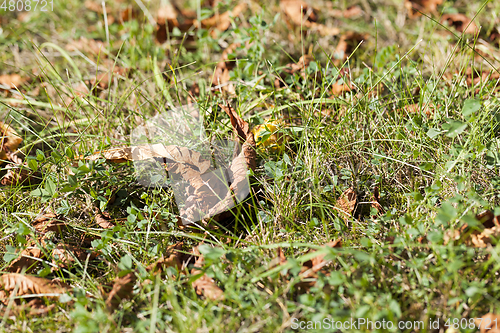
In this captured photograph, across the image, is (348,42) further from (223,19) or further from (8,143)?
(8,143)

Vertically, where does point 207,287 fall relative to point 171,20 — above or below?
below

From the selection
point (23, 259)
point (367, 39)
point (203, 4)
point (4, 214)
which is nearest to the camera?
point (23, 259)

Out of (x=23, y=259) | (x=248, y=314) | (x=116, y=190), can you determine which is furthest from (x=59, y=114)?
(x=248, y=314)

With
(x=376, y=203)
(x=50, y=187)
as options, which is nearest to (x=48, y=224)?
(x=50, y=187)

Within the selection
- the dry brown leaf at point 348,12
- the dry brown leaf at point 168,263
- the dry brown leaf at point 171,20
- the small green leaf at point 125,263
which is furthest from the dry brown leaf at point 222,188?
the dry brown leaf at point 348,12

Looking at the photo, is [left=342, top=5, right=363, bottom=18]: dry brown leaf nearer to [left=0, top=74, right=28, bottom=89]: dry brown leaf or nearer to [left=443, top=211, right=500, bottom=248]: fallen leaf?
[left=443, top=211, right=500, bottom=248]: fallen leaf

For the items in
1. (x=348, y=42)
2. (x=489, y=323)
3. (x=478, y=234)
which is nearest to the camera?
(x=489, y=323)

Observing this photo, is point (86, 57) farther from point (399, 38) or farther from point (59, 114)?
point (399, 38)
